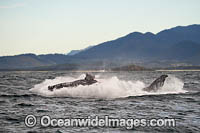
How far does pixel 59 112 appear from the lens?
20938mm

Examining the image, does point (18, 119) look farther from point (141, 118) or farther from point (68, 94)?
point (68, 94)

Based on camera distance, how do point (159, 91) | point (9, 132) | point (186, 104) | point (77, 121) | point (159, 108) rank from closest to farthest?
point (9, 132), point (77, 121), point (159, 108), point (186, 104), point (159, 91)

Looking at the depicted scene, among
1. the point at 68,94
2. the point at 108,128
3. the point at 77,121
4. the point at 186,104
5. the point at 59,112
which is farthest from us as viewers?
the point at 68,94

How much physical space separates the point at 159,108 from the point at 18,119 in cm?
1117

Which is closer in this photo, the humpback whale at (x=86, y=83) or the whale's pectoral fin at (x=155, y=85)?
the humpback whale at (x=86, y=83)

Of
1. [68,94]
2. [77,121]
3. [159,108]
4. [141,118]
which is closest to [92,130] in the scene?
[77,121]

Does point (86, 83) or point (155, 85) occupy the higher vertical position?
point (86, 83)

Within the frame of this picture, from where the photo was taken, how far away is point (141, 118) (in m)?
19.0

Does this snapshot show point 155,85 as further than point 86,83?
Yes

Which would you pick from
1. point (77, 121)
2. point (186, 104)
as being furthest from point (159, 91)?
point (77, 121)

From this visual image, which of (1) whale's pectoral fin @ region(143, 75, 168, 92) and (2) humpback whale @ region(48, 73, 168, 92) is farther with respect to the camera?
(1) whale's pectoral fin @ region(143, 75, 168, 92)

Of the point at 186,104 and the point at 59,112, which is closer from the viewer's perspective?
the point at 59,112

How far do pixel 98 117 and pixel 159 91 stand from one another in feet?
58.2

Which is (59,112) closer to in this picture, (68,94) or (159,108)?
(159,108)
